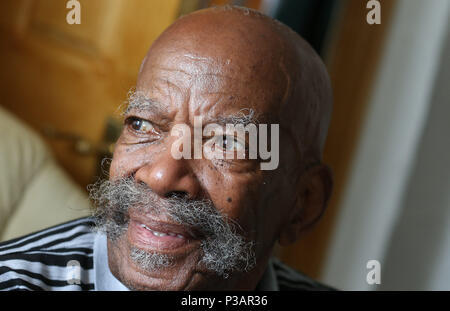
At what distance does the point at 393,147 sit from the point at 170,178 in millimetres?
1267

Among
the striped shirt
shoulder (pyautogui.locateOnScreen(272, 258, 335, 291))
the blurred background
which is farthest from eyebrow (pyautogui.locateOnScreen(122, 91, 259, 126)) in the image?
the blurred background

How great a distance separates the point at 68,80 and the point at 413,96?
1.18 m

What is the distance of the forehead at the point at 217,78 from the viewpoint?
94 centimetres

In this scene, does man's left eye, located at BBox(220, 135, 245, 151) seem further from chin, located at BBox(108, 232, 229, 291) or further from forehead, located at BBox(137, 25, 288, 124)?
chin, located at BBox(108, 232, 229, 291)

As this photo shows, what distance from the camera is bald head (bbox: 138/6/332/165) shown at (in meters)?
0.95

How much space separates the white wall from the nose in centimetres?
117

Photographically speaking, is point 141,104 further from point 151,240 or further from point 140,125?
point 151,240

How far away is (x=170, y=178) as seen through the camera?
88 cm

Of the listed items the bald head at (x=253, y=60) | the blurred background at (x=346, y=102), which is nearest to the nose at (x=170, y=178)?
the bald head at (x=253, y=60)

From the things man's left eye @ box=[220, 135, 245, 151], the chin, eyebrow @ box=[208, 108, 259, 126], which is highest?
eyebrow @ box=[208, 108, 259, 126]

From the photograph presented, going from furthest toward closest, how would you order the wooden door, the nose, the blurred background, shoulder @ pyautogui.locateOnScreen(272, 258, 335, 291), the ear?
the wooden door < the blurred background < shoulder @ pyautogui.locateOnScreen(272, 258, 335, 291) < the ear < the nose

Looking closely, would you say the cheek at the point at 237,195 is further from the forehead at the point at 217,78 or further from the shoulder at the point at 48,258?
the shoulder at the point at 48,258

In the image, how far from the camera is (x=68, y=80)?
208cm

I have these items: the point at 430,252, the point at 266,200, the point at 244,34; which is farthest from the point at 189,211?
the point at 430,252
